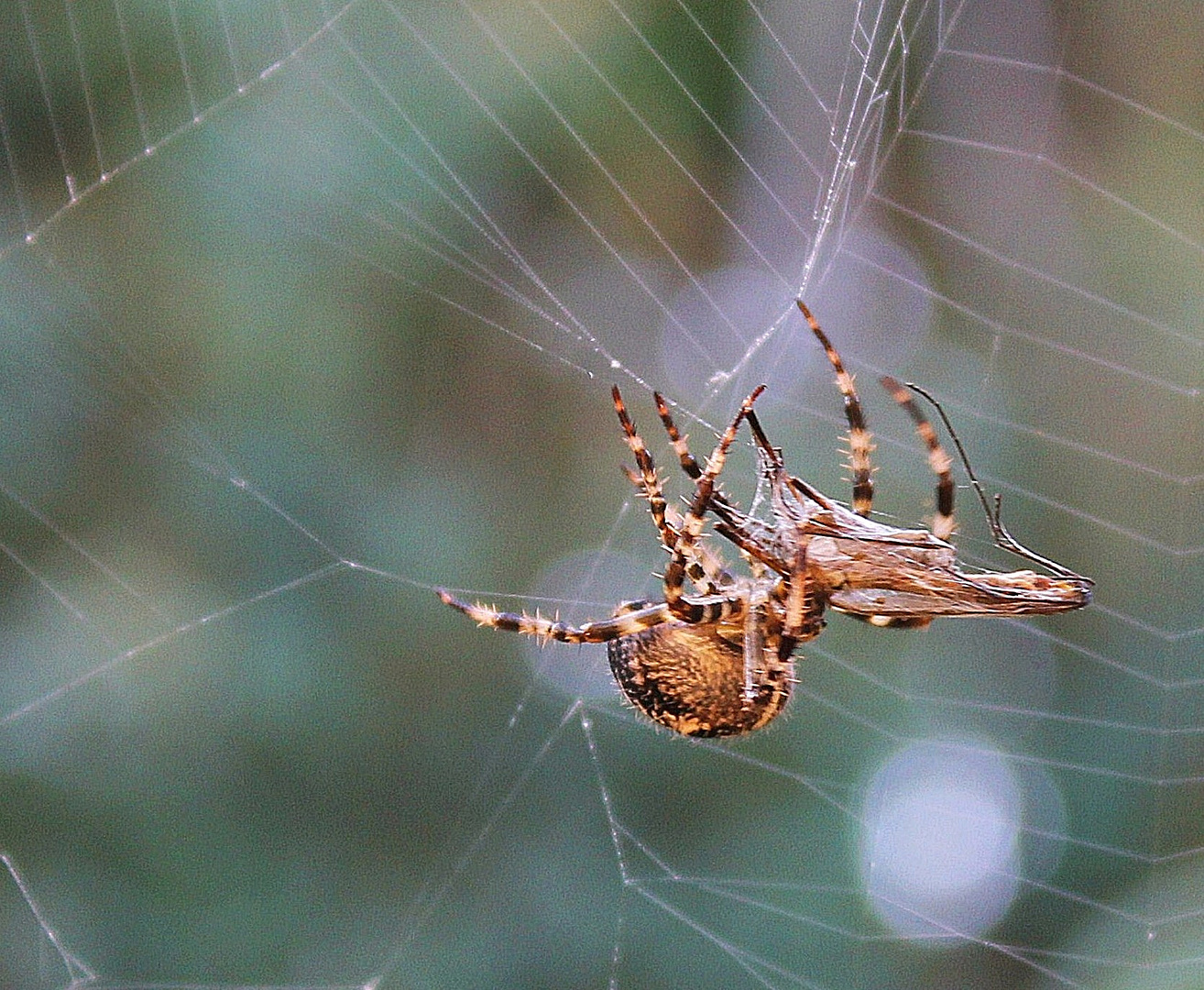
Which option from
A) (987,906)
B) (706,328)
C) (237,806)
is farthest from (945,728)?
(237,806)

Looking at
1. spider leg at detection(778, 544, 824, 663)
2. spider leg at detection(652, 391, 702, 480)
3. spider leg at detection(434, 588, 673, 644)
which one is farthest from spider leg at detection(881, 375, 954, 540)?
spider leg at detection(434, 588, 673, 644)

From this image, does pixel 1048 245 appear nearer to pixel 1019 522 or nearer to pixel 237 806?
pixel 1019 522

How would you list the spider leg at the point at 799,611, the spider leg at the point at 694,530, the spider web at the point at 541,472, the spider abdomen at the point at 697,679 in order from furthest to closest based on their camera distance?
the spider web at the point at 541,472 < the spider abdomen at the point at 697,679 < the spider leg at the point at 799,611 < the spider leg at the point at 694,530

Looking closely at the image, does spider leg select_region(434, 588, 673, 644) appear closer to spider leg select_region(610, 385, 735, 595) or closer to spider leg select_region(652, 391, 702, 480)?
spider leg select_region(610, 385, 735, 595)

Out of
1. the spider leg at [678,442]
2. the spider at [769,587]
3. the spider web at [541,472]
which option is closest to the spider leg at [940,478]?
the spider at [769,587]

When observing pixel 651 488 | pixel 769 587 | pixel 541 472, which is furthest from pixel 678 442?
pixel 541 472

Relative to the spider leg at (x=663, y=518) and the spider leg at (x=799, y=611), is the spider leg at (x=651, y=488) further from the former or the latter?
the spider leg at (x=799, y=611)

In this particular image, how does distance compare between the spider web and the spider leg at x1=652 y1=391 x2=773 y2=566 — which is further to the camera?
the spider web
